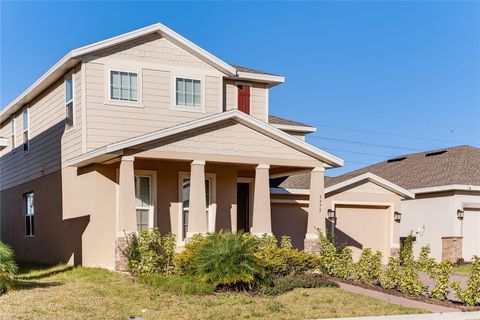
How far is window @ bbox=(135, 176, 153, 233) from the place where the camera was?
57.4 feet

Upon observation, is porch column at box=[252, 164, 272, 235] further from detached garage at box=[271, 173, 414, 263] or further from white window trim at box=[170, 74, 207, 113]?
detached garage at box=[271, 173, 414, 263]

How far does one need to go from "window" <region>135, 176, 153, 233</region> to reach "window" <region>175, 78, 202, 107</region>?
112 inches

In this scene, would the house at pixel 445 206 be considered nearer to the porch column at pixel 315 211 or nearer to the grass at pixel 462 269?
the grass at pixel 462 269

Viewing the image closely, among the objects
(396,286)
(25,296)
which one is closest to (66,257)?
(25,296)

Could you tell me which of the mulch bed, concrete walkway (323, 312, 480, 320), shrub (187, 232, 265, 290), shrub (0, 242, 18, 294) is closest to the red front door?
shrub (187, 232, 265, 290)

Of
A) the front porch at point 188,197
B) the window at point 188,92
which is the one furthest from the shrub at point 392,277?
the window at point 188,92

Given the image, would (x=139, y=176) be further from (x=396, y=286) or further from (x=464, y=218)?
(x=464, y=218)

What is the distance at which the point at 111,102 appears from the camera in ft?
58.3

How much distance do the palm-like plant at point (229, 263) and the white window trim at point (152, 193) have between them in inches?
150

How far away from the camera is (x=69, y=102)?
1864 cm

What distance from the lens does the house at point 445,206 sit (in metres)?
23.9

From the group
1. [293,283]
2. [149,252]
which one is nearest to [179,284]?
[149,252]

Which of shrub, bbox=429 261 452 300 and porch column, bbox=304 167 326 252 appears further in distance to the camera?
porch column, bbox=304 167 326 252

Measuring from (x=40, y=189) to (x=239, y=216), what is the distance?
7.26 meters
